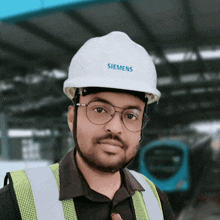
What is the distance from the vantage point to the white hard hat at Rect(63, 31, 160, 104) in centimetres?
131

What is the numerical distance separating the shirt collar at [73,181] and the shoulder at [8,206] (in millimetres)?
185

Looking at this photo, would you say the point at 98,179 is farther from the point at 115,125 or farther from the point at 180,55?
the point at 180,55

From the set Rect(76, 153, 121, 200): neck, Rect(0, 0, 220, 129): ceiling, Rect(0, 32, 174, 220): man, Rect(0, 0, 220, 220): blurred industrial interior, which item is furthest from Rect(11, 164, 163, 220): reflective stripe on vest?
Rect(0, 0, 220, 129): ceiling

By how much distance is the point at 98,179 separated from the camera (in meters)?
1.29

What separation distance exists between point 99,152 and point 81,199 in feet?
0.73

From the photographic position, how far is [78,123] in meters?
1.28

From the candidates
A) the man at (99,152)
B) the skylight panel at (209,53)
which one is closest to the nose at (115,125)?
the man at (99,152)

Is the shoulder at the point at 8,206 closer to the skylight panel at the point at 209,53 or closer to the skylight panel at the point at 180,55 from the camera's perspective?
the skylight panel at the point at 180,55

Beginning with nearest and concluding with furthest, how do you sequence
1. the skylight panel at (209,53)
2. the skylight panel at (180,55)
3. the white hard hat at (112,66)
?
the white hard hat at (112,66)
the skylight panel at (209,53)
the skylight panel at (180,55)

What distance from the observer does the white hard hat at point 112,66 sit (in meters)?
1.31

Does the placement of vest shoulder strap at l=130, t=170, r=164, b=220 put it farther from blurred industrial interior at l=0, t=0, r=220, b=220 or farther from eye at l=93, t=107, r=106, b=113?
blurred industrial interior at l=0, t=0, r=220, b=220

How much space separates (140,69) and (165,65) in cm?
1107

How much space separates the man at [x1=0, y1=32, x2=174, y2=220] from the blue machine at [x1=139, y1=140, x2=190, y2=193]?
6470 mm

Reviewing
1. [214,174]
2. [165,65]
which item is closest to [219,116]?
[214,174]
